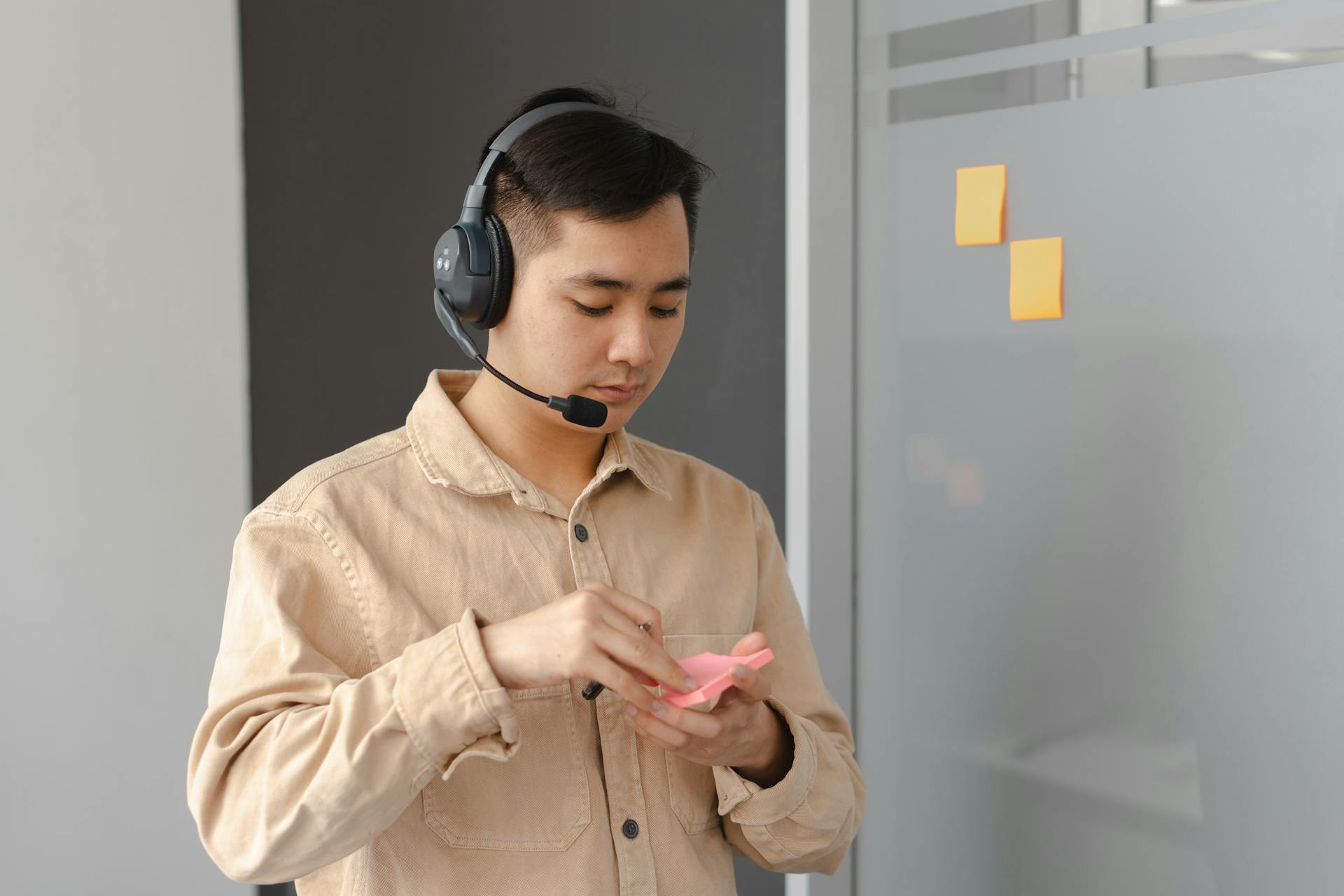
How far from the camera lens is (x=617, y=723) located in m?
1.14

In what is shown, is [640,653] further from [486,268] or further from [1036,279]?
[1036,279]

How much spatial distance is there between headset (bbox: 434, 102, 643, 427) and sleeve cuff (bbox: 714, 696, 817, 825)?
13.8 inches

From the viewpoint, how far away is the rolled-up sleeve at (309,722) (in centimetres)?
94

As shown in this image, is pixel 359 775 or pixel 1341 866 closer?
pixel 359 775

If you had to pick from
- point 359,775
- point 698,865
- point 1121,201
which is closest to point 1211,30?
point 1121,201

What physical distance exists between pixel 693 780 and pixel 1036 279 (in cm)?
85

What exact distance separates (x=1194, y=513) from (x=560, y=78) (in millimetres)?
1350

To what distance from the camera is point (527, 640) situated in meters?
0.95

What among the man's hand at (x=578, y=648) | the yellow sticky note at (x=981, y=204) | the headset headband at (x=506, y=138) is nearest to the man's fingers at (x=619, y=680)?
the man's hand at (x=578, y=648)

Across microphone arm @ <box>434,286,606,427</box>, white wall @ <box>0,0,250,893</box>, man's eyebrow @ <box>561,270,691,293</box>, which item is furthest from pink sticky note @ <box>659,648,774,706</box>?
white wall @ <box>0,0,250,893</box>

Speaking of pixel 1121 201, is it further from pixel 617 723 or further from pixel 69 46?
pixel 69 46

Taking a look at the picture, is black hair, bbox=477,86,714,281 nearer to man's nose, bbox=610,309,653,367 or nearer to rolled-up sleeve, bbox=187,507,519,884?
man's nose, bbox=610,309,653,367

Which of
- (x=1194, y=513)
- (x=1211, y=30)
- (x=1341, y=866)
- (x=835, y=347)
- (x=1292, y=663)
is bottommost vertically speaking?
(x=1341, y=866)

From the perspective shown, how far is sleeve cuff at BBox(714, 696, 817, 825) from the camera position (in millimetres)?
1162
